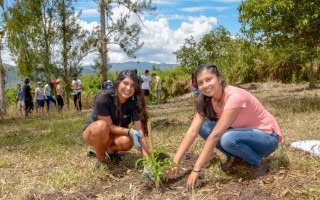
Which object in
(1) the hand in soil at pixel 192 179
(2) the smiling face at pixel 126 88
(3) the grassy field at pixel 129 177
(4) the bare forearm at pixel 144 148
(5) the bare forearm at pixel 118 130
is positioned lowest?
(3) the grassy field at pixel 129 177

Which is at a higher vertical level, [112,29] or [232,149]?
[112,29]

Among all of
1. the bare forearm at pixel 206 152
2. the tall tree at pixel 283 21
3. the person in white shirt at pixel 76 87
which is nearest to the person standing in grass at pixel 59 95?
the person in white shirt at pixel 76 87

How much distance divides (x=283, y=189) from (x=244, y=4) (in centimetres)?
581

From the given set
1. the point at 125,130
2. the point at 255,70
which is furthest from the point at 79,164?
the point at 255,70

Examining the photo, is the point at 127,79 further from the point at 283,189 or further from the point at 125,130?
the point at 283,189

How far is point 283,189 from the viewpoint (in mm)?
3217

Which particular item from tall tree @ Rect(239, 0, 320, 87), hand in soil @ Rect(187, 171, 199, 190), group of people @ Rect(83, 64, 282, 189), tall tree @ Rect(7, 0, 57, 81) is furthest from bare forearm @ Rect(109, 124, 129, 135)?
tall tree @ Rect(7, 0, 57, 81)

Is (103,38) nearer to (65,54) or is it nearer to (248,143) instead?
(65,54)

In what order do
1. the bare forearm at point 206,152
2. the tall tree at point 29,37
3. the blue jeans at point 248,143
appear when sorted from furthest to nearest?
the tall tree at point 29,37, the blue jeans at point 248,143, the bare forearm at point 206,152

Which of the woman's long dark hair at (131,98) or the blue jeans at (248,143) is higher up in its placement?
the woman's long dark hair at (131,98)

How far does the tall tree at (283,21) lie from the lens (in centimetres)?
744

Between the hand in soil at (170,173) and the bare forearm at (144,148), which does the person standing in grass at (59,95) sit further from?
the hand in soil at (170,173)

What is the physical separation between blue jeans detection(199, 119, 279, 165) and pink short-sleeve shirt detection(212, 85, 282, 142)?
0.07 meters

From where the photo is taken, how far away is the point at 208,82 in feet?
10.9
